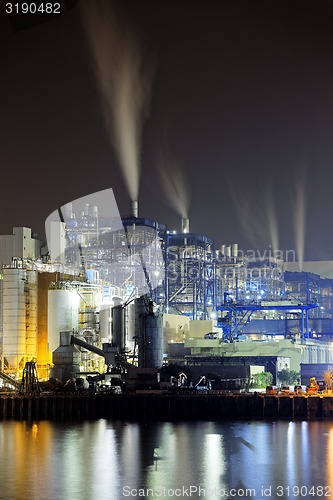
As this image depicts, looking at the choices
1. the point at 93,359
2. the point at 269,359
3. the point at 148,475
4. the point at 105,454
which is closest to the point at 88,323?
the point at 93,359

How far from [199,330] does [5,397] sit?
37714 mm

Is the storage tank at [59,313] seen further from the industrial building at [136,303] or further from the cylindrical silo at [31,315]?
the cylindrical silo at [31,315]

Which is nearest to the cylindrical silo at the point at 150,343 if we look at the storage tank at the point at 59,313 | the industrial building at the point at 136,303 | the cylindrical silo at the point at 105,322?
the industrial building at the point at 136,303

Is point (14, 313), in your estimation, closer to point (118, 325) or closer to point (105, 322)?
point (118, 325)

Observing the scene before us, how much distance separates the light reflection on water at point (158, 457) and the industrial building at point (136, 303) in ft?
67.8

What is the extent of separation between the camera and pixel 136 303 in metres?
96.0

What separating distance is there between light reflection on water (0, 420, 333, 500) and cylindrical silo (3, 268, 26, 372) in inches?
836

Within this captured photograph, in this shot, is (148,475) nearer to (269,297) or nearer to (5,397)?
(5,397)

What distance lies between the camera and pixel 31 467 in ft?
153

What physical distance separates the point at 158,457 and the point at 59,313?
4024 centimetres

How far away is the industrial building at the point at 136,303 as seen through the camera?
8794cm

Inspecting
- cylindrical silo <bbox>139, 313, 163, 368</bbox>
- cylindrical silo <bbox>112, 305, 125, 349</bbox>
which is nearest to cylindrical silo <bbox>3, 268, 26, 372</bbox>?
cylindrical silo <bbox>112, 305, 125, 349</bbox>

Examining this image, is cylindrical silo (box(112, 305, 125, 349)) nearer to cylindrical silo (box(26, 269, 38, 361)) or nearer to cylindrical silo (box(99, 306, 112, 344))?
→ cylindrical silo (box(99, 306, 112, 344))

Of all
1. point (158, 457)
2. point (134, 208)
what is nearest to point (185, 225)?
point (134, 208)
